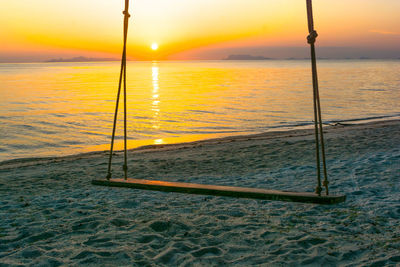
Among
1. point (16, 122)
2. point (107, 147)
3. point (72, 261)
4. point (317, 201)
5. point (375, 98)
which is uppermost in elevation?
point (375, 98)

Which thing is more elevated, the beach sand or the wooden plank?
the wooden plank

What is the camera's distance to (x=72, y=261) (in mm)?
3684

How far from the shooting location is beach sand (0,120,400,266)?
3766mm

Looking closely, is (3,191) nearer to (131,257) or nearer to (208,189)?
(131,257)

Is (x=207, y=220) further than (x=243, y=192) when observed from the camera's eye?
Yes

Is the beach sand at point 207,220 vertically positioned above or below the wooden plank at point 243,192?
below

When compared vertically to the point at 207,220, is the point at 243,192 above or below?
above

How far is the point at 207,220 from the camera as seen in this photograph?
4773 millimetres

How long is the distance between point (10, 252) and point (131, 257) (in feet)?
4.21

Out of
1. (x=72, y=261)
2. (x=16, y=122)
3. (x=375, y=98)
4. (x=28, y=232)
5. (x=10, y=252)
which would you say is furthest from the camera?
(x=375, y=98)

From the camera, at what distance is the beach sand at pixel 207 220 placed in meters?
3.77

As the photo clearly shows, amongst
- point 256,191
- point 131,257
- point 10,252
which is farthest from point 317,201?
point 10,252

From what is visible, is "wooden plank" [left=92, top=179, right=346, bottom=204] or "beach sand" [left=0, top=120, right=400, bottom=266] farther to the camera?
"beach sand" [left=0, top=120, right=400, bottom=266]

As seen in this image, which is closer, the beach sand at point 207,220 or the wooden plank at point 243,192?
the wooden plank at point 243,192
